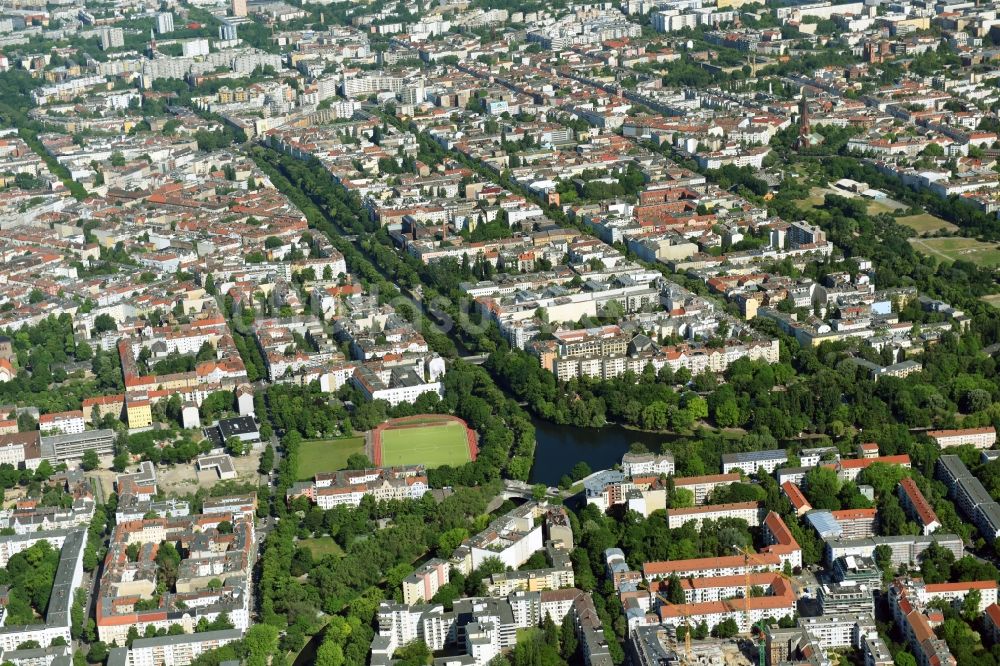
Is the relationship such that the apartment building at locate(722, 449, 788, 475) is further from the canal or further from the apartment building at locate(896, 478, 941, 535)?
the apartment building at locate(896, 478, 941, 535)

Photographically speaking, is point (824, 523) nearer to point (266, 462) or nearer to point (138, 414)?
point (266, 462)

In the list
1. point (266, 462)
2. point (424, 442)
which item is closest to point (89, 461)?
point (266, 462)

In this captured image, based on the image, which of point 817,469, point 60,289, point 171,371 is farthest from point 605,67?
point 817,469

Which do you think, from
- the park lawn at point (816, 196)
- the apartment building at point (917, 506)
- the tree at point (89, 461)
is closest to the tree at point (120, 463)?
the tree at point (89, 461)

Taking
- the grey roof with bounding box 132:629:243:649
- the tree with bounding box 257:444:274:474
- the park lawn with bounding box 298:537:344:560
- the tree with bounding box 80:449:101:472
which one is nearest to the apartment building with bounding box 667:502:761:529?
the park lawn with bounding box 298:537:344:560

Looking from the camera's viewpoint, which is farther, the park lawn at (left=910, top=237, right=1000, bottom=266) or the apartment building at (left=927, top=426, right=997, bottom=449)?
the park lawn at (left=910, top=237, right=1000, bottom=266)

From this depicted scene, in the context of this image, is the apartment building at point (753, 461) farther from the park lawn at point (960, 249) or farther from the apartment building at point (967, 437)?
the park lawn at point (960, 249)
